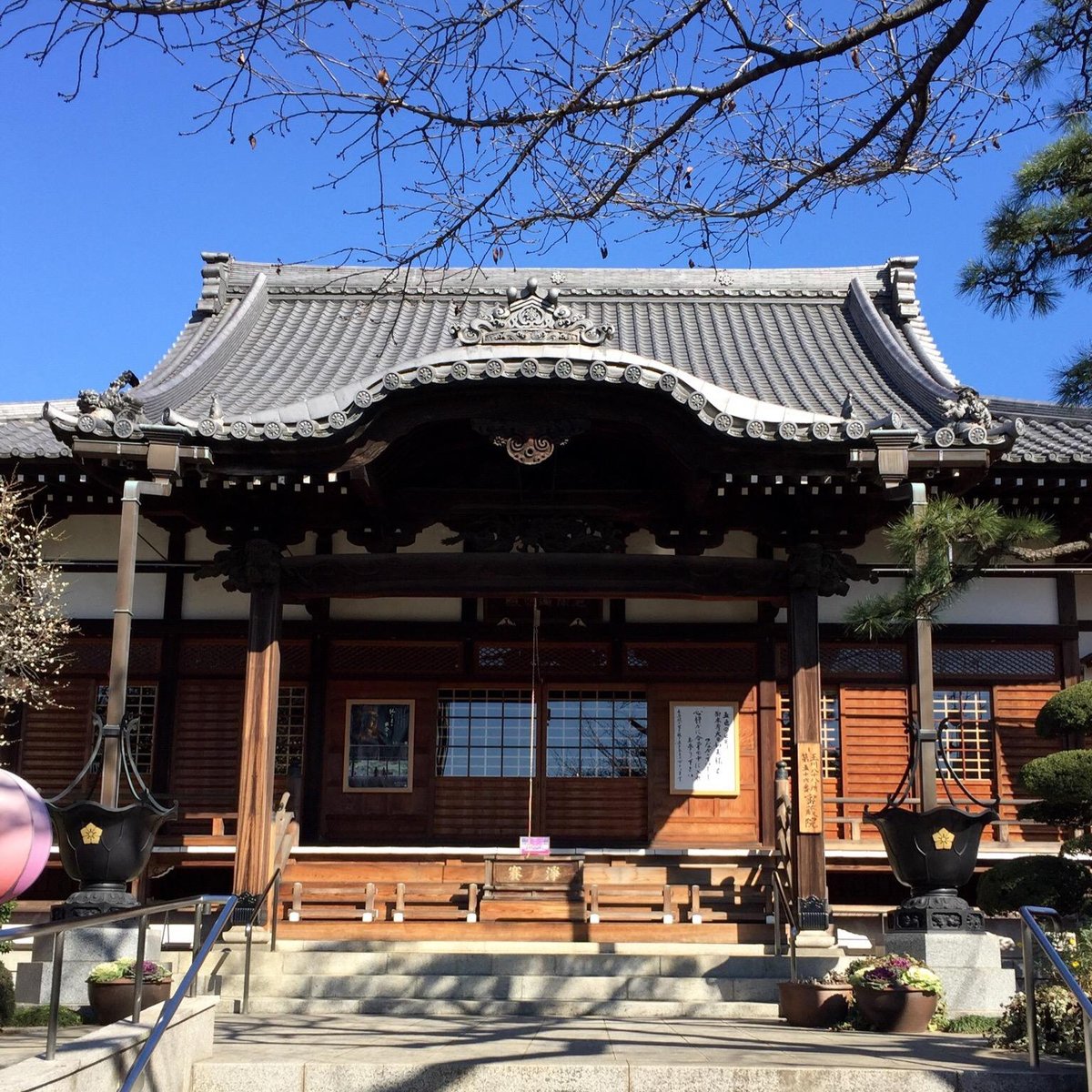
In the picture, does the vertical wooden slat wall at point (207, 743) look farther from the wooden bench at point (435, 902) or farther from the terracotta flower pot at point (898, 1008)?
the terracotta flower pot at point (898, 1008)

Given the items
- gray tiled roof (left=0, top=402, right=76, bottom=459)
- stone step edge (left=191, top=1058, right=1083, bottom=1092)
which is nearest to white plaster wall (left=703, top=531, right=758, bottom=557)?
gray tiled roof (left=0, top=402, right=76, bottom=459)

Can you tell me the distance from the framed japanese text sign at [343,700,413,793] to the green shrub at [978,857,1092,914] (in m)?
6.06

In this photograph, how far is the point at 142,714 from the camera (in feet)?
44.4

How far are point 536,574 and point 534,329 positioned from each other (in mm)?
2298

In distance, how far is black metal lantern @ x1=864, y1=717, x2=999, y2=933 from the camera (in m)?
9.77

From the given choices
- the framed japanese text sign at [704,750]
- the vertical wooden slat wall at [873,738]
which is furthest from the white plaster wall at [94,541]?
the vertical wooden slat wall at [873,738]

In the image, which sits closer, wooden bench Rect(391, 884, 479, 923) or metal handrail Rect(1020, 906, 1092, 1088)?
metal handrail Rect(1020, 906, 1092, 1088)

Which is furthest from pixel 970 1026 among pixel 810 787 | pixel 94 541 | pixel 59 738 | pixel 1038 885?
pixel 94 541

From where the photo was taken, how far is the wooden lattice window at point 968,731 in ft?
43.7

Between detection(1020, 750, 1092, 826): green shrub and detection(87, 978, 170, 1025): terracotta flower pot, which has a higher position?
detection(1020, 750, 1092, 826): green shrub

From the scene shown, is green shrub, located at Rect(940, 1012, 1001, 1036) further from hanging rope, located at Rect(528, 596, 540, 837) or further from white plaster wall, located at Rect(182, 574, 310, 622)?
white plaster wall, located at Rect(182, 574, 310, 622)

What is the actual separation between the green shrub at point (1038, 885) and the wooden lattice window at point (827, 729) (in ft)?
10.0

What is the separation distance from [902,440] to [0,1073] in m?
8.00

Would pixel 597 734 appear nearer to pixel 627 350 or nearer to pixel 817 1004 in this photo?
pixel 627 350
